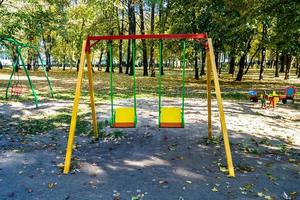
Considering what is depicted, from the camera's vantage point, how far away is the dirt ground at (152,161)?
18.2 feet

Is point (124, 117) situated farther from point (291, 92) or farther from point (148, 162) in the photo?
point (291, 92)

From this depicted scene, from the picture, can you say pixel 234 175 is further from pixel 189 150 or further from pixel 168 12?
pixel 168 12

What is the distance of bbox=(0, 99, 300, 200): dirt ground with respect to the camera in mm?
5543

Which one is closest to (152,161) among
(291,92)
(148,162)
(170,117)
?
(148,162)

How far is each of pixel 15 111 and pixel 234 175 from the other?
901 centimetres

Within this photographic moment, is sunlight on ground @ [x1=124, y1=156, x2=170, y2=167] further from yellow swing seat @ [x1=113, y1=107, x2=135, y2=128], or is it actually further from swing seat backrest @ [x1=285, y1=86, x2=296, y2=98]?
swing seat backrest @ [x1=285, y1=86, x2=296, y2=98]

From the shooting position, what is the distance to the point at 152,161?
7.00m

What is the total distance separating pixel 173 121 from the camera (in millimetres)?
8641

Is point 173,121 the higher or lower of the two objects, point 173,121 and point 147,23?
the lower

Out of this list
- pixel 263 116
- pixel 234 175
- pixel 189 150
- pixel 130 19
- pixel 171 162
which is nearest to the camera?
pixel 234 175

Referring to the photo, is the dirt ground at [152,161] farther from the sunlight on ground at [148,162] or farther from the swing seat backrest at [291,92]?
the swing seat backrest at [291,92]

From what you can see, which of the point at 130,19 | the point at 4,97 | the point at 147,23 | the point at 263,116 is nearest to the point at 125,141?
the point at 263,116

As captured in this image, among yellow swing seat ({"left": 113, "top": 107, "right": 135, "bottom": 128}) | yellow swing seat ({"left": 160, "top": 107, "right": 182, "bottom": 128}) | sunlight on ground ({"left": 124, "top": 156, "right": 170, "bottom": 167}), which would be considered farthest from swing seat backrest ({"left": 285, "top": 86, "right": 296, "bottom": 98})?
sunlight on ground ({"left": 124, "top": 156, "right": 170, "bottom": 167})

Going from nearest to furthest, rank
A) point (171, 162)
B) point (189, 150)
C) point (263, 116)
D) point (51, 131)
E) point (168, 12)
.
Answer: point (171, 162) → point (189, 150) → point (51, 131) → point (263, 116) → point (168, 12)
